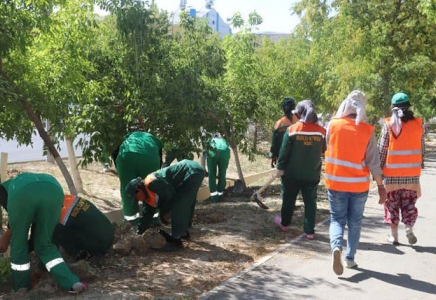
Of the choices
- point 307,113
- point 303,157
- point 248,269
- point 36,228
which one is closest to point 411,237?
point 303,157

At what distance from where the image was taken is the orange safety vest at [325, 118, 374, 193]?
212 inches

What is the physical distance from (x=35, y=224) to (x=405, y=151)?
4099 mm

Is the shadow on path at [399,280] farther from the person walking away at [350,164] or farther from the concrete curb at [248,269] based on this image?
the concrete curb at [248,269]

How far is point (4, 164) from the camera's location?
8789 millimetres

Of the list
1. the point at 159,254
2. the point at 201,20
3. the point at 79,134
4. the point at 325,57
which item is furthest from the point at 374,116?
the point at 159,254

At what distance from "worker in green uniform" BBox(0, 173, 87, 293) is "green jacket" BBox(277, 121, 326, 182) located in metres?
2.87

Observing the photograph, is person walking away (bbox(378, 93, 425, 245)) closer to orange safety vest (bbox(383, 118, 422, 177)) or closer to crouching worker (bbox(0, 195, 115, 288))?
orange safety vest (bbox(383, 118, 422, 177))

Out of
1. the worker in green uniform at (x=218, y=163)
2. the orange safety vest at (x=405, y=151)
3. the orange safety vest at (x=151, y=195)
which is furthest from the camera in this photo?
the worker in green uniform at (x=218, y=163)

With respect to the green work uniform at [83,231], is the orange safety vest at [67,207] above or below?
above

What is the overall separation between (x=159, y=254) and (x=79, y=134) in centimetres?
277

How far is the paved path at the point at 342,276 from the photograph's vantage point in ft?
16.3

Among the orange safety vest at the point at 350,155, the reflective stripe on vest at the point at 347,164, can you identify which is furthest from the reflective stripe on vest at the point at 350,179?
the reflective stripe on vest at the point at 347,164

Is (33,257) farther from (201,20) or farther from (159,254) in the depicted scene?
(201,20)

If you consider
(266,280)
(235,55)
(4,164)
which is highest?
(235,55)
